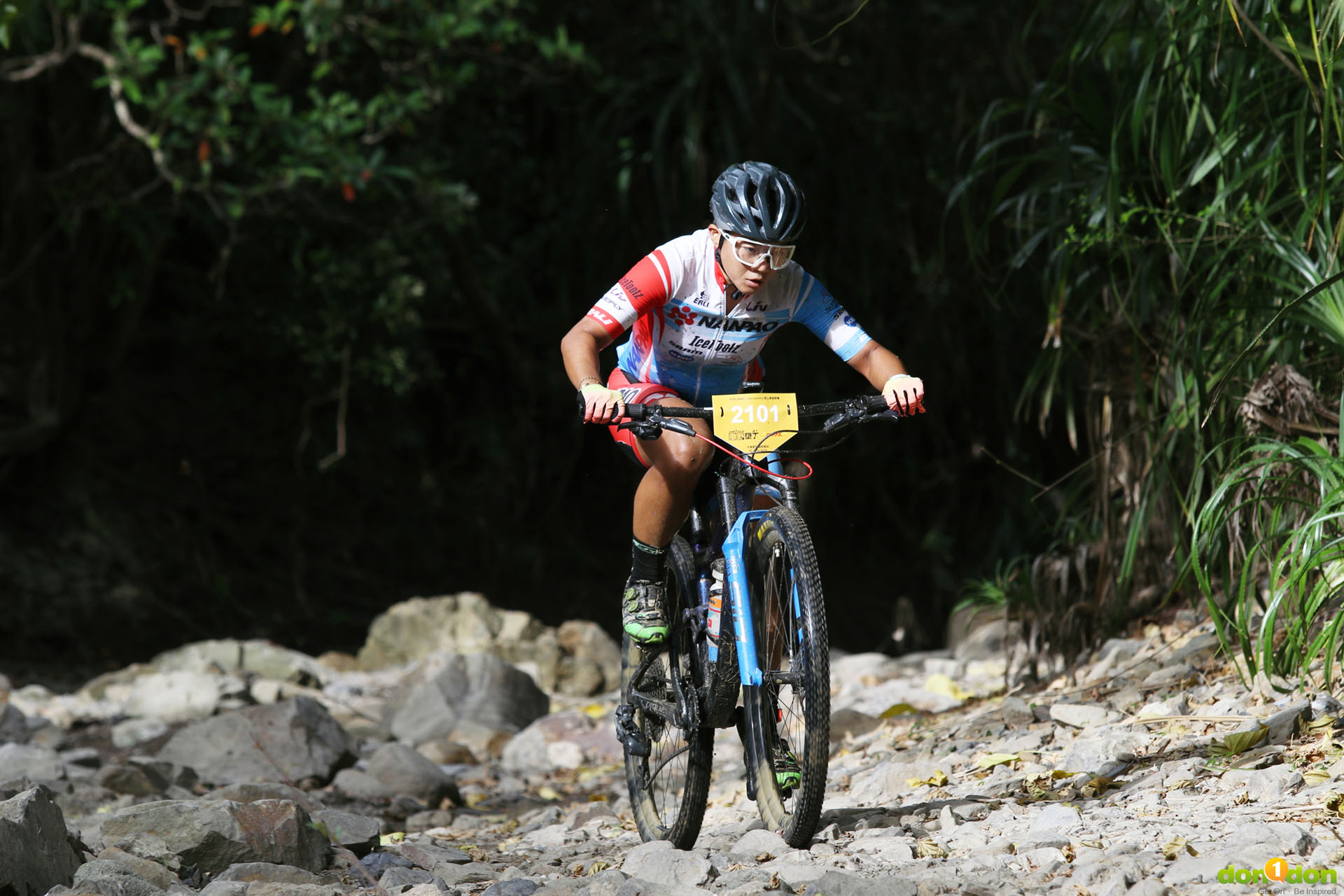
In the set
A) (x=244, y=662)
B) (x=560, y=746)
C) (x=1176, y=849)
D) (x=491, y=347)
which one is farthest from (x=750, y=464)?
(x=491, y=347)

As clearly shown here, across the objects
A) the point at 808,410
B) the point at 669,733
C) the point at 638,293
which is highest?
the point at 638,293

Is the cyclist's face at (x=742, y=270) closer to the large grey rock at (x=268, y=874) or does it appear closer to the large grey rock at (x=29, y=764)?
the large grey rock at (x=268, y=874)

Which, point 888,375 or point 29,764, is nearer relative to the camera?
point 888,375

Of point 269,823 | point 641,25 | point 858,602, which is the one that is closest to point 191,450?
point 641,25

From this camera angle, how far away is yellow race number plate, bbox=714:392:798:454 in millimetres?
2812

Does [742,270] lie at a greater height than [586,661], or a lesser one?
greater

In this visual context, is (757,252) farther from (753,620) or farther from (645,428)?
(753,620)

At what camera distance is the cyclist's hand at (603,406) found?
2.72 m

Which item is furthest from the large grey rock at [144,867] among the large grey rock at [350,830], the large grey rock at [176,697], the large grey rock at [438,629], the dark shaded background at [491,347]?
the dark shaded background at [491,347]

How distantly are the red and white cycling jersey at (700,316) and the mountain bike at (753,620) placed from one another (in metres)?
0.26

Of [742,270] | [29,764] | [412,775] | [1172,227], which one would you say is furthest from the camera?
[412,775]

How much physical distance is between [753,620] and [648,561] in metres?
0.47

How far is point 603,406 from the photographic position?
2.72 meters

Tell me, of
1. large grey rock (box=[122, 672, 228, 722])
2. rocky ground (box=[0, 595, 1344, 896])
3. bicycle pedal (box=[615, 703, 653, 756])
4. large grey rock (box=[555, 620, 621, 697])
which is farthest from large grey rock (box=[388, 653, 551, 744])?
bicycle pedal (box=[615, 703, 653, 756])
